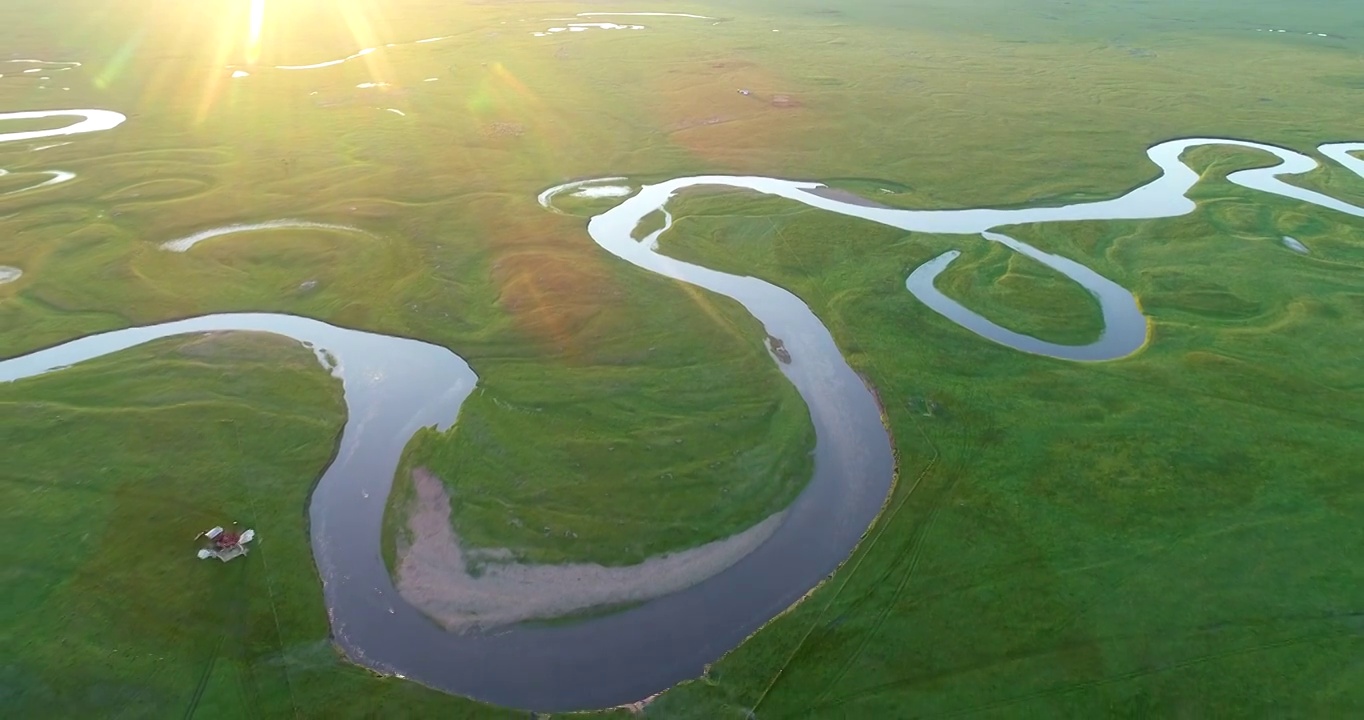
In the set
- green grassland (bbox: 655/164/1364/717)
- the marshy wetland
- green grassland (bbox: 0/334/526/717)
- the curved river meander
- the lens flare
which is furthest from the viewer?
the lens flare

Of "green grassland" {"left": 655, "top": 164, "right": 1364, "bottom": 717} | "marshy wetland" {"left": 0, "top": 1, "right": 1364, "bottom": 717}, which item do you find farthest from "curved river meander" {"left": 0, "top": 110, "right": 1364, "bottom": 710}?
"green grassland" {"left": 655, "top": 164, "right": 1364, "bottom": 717}

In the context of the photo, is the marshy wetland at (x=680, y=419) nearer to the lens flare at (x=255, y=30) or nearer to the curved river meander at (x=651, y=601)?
the curved river meander at (x=651, y=601)

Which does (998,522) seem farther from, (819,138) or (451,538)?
(819,138)

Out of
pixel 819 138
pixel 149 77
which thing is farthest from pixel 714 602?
pixel 149 77

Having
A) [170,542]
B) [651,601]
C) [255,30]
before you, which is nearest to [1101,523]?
[651,601]

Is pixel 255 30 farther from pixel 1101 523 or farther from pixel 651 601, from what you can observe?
pixel 1101 523

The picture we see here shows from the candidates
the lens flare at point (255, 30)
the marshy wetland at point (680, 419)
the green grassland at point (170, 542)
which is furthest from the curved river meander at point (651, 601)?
the lens flare at point (255, 30)

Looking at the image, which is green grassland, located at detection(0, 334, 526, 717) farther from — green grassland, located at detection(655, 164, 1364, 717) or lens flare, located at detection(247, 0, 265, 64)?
lens flare, located at detection(247, 0, 265, 64)
